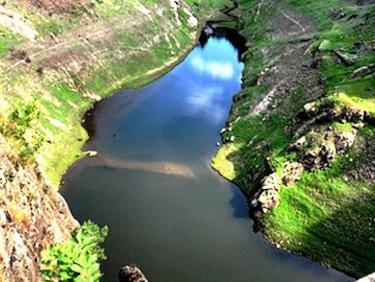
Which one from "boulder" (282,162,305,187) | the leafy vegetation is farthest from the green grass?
the leafy vegetation

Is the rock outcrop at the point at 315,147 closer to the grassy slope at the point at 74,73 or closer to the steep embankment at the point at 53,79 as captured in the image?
the steep embankment at the point at 53,79

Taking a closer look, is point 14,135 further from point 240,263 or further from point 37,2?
point 37,2

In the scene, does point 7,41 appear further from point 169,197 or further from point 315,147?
point 315,147

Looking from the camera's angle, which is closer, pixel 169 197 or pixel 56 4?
pixel 169 197

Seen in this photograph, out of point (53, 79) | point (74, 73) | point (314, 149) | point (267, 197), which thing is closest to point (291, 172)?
point (314, 149)

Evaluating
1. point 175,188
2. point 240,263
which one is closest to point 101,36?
point 175,188

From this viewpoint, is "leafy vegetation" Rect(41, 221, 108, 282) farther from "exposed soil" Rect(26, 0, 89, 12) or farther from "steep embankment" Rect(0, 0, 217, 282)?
"exposed soil" Rect(26, 0, 89, 12)
